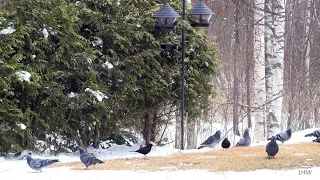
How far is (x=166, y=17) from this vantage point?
12914mm

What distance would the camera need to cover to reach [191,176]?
9.18 m

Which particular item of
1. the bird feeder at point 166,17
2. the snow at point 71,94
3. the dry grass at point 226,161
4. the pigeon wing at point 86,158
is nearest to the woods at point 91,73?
the snow at point 71,94

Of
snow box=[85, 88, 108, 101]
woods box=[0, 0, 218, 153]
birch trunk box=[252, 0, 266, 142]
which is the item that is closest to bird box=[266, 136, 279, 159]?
woods box=[0, 0, 218, 153]

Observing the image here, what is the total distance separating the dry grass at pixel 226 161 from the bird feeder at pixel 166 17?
105 inches

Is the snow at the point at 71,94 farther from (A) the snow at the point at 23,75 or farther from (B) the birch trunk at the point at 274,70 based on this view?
(B) the birch trunk at the point at 274,70

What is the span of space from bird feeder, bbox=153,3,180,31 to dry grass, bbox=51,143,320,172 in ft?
8.75

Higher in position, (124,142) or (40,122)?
(40,122)

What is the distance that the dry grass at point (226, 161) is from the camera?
10.1 meters

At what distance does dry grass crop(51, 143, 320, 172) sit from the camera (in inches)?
396

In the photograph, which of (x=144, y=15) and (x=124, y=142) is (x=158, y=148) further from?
(x=144, y=15)

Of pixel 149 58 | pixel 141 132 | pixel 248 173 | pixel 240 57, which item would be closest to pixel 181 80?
pixel 149 58

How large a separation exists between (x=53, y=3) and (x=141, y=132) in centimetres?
411

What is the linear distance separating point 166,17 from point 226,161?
3560mm

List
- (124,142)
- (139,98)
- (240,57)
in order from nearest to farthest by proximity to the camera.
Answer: (139,98) < (124,142) < (240,57)
